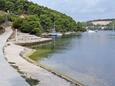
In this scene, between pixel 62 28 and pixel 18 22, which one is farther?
pixel 62 28

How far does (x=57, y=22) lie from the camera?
181 meters

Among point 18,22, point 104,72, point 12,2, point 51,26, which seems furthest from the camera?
point 12,2

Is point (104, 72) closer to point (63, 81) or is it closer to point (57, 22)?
point (63, 81)

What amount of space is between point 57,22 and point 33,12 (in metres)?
16.6

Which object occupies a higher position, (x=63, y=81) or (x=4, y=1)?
(x=4, y=1)

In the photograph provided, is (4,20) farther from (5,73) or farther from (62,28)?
(5,73)

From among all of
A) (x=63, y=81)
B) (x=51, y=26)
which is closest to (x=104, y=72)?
(x=63, y=81)

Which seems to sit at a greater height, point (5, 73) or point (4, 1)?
point (4, 1)

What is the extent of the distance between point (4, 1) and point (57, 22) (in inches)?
1186

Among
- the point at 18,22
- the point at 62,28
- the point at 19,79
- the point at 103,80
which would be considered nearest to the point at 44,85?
the point at 19,79

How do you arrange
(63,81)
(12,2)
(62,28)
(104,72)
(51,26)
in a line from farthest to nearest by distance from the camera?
1. (62,28)
2. (12,2)
3. (51,26)
4. (104,72)
5. (63,81)

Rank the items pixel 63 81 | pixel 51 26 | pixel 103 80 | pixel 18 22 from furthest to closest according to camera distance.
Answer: pixel 51 26
pixel 18 22
pixel 103 80
pixel 63 81

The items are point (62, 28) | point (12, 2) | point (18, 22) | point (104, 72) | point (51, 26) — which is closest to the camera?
point (104, 72)

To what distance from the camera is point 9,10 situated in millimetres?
170875
